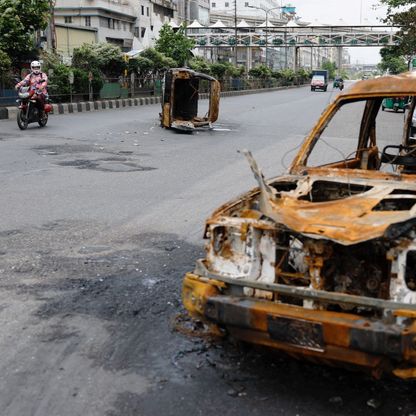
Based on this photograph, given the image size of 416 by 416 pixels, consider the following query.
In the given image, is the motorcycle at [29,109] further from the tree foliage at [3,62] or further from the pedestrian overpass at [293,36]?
the pedestrian overpass at [293,36]

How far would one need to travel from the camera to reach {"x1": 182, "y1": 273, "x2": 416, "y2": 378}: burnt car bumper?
284 cm

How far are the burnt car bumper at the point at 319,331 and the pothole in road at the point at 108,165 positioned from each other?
7.49 m

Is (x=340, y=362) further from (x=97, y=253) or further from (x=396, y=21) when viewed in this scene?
(x=396, y=21)

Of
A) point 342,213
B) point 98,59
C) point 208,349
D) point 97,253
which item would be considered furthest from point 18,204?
point 98,59

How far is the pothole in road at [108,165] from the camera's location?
10616 mm

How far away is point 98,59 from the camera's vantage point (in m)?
31.3

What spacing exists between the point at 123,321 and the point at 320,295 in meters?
1.65

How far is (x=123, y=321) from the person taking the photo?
4.23m

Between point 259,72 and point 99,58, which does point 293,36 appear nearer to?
point 259,72

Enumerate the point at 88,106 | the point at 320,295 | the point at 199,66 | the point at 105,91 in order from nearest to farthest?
1. the point at 320,295
2. the point at 88,106
3. the point at 105,91
4. the point at 199,66

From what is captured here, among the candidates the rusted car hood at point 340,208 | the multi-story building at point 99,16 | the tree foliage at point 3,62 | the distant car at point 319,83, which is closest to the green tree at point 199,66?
the multi-story building at point 99,16

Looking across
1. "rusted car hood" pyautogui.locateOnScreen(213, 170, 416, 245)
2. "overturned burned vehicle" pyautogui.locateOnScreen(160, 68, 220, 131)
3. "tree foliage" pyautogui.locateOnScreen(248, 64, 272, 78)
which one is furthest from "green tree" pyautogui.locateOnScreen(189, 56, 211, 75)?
"rusted car hood" pyautogui.locateOnScreen(213, 170, 416, 245)

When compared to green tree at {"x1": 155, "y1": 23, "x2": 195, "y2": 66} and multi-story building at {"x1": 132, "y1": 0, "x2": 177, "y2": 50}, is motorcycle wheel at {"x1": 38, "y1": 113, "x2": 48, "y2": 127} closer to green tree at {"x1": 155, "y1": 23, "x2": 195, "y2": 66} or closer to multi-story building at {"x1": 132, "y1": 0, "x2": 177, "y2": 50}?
green tree at {"x1": 155, "y1": 23, "x2": 195, "y2": 66}

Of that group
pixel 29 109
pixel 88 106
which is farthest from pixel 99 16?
pixel 29 109
